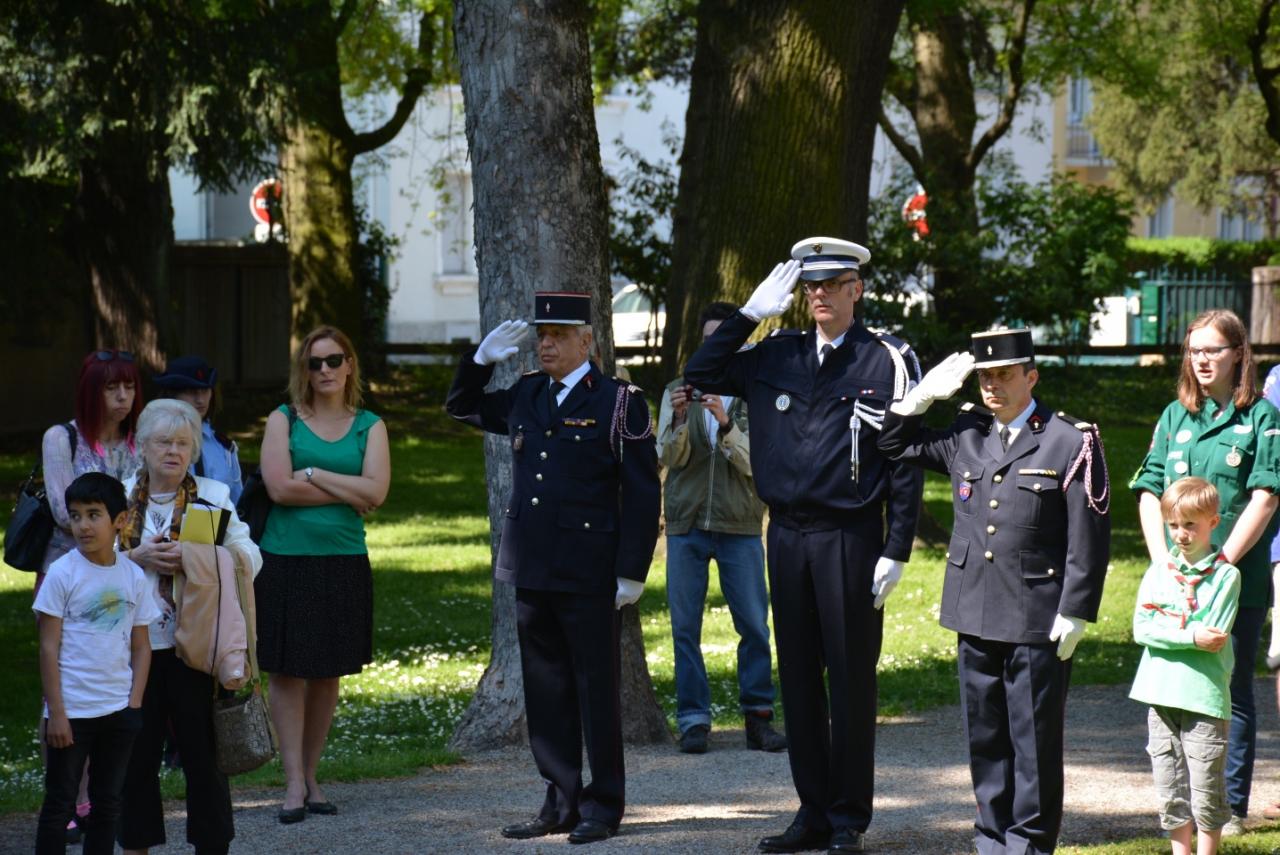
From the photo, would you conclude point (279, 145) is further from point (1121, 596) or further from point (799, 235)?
point (1121, 596)

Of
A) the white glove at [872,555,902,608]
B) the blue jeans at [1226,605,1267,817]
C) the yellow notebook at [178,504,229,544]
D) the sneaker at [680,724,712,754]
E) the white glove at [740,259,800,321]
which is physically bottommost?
the sneaker at [680,724,712,754]

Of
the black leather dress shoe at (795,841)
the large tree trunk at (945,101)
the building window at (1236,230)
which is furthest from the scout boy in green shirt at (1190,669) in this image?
the building window at (1236,230)

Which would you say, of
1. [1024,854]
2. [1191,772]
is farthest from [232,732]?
[1191,772]

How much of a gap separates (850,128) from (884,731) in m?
5.72

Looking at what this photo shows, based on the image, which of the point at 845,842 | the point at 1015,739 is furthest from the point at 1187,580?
the point at 845,842

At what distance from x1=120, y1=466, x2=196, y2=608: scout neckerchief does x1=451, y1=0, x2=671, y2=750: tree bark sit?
2218 mm

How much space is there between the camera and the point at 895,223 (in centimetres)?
1895

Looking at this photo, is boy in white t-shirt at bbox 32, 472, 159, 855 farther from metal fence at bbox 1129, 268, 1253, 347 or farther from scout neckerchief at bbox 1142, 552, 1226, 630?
metal fence at bbox 1129, 268, 1253, 347

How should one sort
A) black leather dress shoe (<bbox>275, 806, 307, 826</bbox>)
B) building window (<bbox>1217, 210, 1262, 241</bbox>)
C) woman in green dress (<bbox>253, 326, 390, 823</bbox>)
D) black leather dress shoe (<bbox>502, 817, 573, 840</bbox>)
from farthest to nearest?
building window (<bbox>1217, 210, 1262, 241</bbox>) → woman in green dress (<bbox>253, 326, 390, 823</bbox>) → black leather dress shoe (<bbox>275, 806, 307, 826</bbox>) → black leather dress shoe (<bbox>502, 817, 573, 840</bbox>)

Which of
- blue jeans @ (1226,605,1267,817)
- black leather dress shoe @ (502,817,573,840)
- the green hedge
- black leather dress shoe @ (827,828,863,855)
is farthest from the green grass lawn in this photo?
the green hedge

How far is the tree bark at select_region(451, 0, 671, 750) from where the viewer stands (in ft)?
26.0

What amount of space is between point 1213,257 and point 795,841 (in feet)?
111

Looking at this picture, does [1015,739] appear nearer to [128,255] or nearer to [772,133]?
[772,133]

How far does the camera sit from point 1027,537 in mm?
5684
